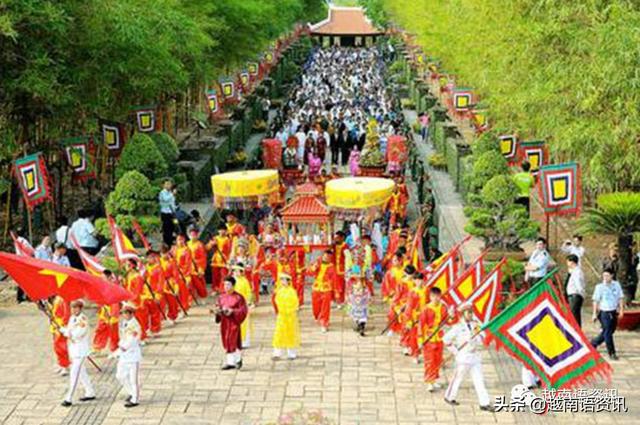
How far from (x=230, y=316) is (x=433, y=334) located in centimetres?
253

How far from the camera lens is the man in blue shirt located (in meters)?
14.4

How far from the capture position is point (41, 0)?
65.0ft

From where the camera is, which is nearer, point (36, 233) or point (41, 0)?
point (41, 0)

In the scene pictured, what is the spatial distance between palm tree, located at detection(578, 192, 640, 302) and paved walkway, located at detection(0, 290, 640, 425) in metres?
1.72

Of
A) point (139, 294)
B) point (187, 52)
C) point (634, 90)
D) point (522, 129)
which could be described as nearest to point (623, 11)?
point (634, 90)

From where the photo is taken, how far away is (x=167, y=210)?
2116 centimetres

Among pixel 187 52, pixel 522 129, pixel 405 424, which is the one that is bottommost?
pixel 405 424

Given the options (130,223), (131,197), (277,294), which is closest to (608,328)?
(277,294)

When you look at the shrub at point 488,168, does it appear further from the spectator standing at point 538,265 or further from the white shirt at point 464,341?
the white shirt at point 464,341

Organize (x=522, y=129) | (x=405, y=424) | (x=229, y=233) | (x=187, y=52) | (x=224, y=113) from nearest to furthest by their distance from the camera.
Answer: (x=405, y=424) → (x=229, y=233) → (x=522, y=129) → (x=187, y=52) → (x=224, y=113)

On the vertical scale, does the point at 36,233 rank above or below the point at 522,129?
below

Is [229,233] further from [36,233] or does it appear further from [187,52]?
[187,52]

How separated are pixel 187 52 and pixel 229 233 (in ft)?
33.6

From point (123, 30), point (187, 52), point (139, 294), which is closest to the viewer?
point (139, 294)
